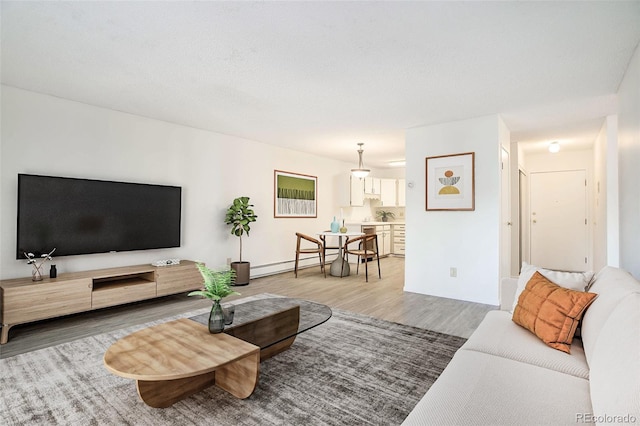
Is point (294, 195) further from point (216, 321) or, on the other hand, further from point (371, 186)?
point (216, 321)

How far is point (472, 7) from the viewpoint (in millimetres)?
1955

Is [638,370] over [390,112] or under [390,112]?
under

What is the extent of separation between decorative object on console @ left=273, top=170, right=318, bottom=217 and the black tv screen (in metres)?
2.01

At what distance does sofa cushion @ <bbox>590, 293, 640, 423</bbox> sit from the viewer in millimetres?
921

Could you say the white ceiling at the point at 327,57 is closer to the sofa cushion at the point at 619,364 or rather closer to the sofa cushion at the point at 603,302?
the sofa cushion at the point at 603,302

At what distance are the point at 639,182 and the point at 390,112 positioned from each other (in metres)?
2.39

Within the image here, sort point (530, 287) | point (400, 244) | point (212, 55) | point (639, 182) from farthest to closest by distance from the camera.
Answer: point (400, 244), point (212, 55), point (639, 182), point (530, 287)

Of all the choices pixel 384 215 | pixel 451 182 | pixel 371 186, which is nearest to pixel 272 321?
pixel 451 182

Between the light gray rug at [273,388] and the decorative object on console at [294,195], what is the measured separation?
3.59 meters

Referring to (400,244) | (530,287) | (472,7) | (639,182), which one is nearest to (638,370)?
(530,287)

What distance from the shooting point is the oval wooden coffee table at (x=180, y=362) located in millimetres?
1597

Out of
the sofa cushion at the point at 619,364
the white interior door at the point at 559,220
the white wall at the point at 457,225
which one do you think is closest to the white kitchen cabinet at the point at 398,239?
the white interior door at the point at 559,220

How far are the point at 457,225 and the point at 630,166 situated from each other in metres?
1.92

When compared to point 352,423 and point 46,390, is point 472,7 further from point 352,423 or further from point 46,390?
point 46,390
